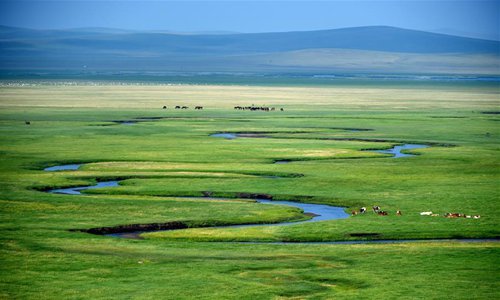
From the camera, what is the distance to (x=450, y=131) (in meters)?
67.0

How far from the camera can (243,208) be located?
3284 cm

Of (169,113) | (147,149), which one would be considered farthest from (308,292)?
(169,113)

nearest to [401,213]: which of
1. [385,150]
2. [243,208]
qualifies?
[243,208]

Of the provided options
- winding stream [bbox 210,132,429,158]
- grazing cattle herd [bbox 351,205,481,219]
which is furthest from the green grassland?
winding stream [bbox 210,132,429,158]

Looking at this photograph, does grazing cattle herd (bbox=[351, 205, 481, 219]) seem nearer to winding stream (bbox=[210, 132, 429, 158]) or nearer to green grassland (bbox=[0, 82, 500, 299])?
green grassland (bbox=[0, 82, 500, 299])

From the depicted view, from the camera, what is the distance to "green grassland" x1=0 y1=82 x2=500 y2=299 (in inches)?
862

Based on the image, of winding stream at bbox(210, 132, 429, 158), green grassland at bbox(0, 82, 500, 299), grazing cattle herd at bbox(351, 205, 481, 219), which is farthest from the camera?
winding stream at bbox(210, 132, 429, 158)

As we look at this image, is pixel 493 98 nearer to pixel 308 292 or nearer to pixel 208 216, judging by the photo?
pixel 208 216

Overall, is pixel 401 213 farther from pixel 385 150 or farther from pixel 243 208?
pixel 385 150

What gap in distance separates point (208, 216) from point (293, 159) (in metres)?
18.2

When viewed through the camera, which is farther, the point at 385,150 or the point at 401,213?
the point at 385,150

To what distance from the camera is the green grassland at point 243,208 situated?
71.8ft

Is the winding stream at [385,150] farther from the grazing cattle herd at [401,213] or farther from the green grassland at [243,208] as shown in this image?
the grazing cattle herd at [401,213]

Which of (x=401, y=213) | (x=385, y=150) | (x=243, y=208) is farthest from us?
(x=385, y=150)
